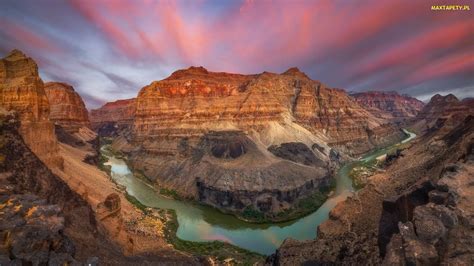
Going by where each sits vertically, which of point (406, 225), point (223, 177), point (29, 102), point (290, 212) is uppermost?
point (29, 102)

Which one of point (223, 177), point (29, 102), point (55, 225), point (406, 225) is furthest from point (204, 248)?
point (29, 102)

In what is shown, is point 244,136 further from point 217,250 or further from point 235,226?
point 217,250

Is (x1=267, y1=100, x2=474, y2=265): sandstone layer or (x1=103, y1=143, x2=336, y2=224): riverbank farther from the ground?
(x1=267, y1=100, x2=474, y2=265): sandstone layer

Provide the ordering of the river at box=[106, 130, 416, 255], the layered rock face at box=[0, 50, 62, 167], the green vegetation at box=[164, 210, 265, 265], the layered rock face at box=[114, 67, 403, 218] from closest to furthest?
1. the green vegetation at box=[164, 210, 265, 265]
2. the layered rock face at box=[0, 50, 62, 167]
3. the river at box=[106, 130, 416, 255]
4. the layered rock face at box=[114, 67, 403, 218]

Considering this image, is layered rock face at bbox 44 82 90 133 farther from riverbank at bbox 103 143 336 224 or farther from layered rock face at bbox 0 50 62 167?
riverbank at bbox 103 143 336 224

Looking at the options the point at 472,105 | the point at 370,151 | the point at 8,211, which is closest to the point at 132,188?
the point at 8,211

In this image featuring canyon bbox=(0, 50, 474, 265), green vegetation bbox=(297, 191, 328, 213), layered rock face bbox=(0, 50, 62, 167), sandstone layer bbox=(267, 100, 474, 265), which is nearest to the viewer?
sandstone layer bbox=(267, 100, 474, 265)

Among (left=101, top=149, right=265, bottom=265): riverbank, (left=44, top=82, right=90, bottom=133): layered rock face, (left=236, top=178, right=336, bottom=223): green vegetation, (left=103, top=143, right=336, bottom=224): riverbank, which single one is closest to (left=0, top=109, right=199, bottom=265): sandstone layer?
(left=101, top=149, right=265, bottom=265): riverbank
